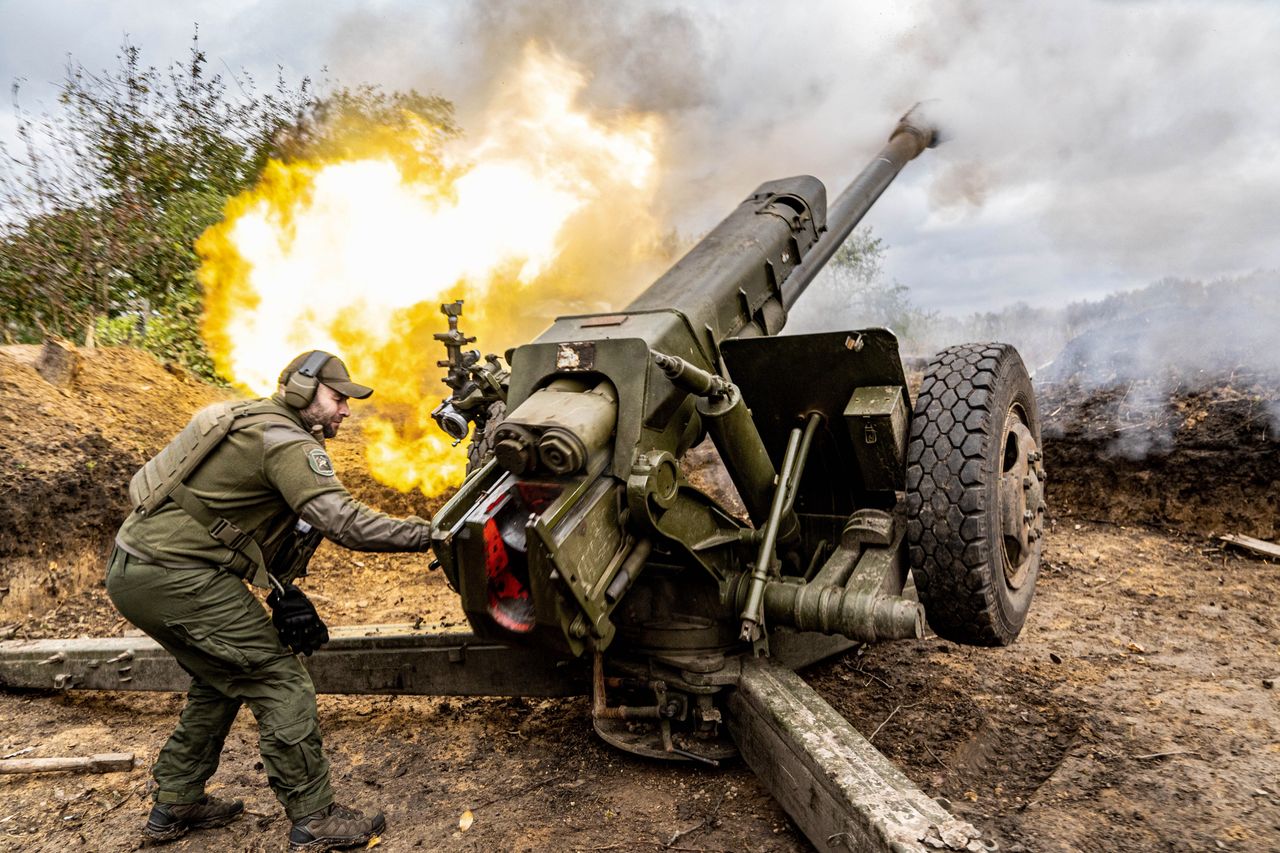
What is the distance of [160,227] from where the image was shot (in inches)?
342

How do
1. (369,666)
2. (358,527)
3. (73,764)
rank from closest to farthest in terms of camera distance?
(358,527) < (73,764) < (369,666)

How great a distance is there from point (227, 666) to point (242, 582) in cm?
30

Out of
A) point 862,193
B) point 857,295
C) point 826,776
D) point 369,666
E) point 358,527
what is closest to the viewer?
point 826,776

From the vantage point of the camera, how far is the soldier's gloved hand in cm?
323

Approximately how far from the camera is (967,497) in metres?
3.25

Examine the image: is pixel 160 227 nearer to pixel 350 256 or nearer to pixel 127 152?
pixel 127 152

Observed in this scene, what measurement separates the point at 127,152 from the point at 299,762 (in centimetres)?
791

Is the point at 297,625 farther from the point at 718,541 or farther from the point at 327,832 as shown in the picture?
the point at 718,541

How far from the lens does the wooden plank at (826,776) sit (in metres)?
2.23

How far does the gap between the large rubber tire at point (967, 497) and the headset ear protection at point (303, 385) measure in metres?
2.34

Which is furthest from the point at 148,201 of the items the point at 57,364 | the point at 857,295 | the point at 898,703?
the point at 857,295

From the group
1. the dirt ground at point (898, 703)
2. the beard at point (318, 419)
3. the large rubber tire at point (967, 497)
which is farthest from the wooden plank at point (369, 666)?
the large rubber tire at point (967, 497)

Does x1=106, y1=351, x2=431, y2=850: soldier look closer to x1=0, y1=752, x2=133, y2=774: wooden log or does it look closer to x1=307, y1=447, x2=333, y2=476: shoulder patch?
x1=307, y1=447, x2=333, y2=476: shoulder patch

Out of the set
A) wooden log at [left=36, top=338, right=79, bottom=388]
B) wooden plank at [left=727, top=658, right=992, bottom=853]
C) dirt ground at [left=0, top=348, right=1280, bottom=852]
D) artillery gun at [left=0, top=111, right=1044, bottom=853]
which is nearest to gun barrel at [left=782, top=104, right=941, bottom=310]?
artillery gun at [left=0, top=111, right=1044, bottom=853]
